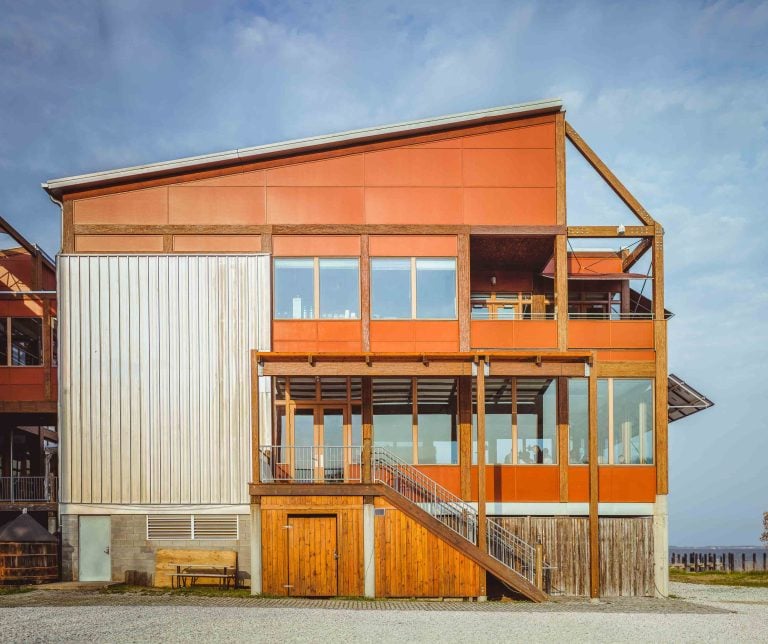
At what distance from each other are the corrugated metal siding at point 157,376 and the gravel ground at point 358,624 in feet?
15.5

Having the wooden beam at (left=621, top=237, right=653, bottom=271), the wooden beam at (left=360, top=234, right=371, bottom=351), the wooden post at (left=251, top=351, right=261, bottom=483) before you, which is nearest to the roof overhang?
the wooden beam at (left=621, top=237, right=653, bottom=271)

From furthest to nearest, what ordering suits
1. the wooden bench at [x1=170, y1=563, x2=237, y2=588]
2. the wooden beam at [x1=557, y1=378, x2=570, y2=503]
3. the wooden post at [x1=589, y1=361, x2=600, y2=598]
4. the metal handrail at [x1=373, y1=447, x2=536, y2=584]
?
the wooden beam at [x1=557, y1=378, x2=570, y2=503] < the metal handrail at [x1=373, y1=447, x2=536, y2=584] < the wooden bench at [x1=170, y1=563, x2=237, y2=588] < the wooden post at [x1=589, y1=361, x2=600, y2=598]

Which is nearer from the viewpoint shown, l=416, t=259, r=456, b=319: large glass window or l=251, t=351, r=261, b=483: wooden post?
l=251, t=351, r=261, b=483: wooden post

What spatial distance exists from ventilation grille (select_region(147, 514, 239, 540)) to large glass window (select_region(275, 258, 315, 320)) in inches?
214

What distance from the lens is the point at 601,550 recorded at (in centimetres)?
2339

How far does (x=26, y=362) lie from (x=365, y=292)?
15.1 meters

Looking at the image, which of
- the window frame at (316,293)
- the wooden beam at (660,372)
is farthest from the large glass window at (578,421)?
the window frame at (316,293)

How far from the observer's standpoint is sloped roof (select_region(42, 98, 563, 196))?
24.2 metres

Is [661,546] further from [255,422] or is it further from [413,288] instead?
[255,422]

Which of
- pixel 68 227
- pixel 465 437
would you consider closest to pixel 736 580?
pixel 465 437

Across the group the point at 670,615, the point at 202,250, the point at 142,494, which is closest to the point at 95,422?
the point at 142,494

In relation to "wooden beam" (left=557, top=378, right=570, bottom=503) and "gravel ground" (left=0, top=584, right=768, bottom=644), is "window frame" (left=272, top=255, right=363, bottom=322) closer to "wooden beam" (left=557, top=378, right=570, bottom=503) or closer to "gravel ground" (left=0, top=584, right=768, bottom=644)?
"wooden beam" (left=557, top=378, right=570, bottom=503)

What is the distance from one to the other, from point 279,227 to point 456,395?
658 centimetres

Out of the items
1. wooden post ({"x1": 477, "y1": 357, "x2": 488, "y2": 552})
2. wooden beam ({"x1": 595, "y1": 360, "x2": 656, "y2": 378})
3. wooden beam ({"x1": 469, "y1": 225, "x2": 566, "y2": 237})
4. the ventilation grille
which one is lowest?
the ventilation grille
